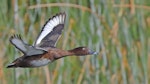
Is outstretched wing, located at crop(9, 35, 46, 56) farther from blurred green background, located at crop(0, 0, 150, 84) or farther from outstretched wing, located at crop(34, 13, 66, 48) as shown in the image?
blurred green background, located at crop(0, 0, 150, 84)

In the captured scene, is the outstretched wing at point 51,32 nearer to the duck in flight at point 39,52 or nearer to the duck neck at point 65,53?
the duck in flight at point 39,52

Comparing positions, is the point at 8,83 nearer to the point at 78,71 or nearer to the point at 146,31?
the point at 78,71

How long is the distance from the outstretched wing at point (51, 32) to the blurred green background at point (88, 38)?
30 centimetres

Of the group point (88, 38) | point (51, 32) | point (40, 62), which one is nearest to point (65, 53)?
point (40, 62)

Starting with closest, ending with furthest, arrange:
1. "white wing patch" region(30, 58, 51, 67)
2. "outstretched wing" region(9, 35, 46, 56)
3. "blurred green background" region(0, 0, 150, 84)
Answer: "outstretched wing" region(9, 35, 46, 56) → "white wing patch" region(30, 58, 51, 67) → "blurred green background" region(0, 0, 150, 84)

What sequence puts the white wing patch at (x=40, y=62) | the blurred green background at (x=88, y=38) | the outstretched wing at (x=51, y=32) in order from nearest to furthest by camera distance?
the white wing patch at (x=40, y=62)
the outstretched wing at (x=51, y=32)
the blurred green background at (x=88, y=38)

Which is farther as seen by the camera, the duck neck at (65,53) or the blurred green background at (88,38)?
the blurred green background at (88,38)

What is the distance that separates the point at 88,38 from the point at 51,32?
2.14 ft

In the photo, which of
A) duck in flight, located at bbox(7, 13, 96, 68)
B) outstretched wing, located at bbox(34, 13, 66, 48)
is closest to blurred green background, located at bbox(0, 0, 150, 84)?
outstretched wing, located at bbox(34, 13, 66, 48)

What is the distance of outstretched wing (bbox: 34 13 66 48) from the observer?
2.75 metres

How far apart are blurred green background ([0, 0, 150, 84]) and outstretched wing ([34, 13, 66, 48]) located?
0.30 metres

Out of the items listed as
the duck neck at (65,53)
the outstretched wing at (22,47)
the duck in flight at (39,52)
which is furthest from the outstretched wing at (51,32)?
the outstretched wing at (22,47)

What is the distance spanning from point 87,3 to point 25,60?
1223mm

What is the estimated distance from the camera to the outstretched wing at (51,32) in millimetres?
2746
